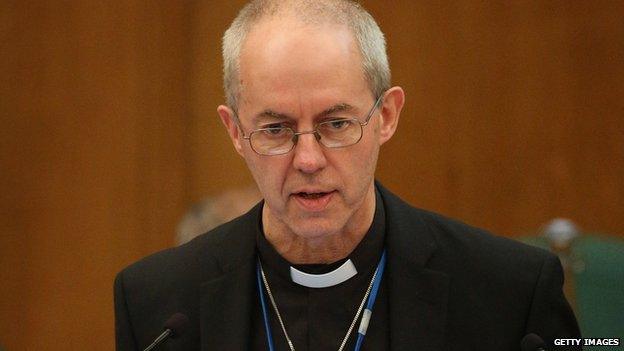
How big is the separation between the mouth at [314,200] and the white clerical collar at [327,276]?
23cm

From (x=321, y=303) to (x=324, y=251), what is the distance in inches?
4.8

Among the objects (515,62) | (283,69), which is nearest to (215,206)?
(515,62)

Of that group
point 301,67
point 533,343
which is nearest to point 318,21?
point 301,67

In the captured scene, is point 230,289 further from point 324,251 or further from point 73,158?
point 73,158

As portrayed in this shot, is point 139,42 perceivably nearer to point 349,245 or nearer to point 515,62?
point 515,62

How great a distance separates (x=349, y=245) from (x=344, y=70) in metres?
0.44

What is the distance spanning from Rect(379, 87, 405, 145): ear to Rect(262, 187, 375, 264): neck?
15 centimetres

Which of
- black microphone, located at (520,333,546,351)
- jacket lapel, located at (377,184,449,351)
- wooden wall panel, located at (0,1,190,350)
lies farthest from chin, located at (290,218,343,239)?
wooden wall panel, located at (0,1,190,350)

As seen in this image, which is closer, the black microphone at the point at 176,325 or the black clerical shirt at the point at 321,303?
the black microphone at the point at 176,325

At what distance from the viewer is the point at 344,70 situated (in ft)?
6.56

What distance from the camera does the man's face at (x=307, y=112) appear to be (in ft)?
6.48

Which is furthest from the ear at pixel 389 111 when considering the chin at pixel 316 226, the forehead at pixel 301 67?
the chin at pixel 316 226

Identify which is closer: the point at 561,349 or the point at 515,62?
the point at 561,349

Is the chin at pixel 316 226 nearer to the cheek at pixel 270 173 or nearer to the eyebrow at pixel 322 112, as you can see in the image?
the cheek at pixel 270 173
